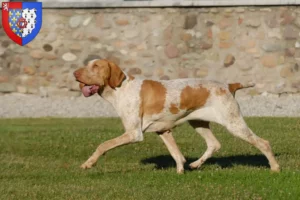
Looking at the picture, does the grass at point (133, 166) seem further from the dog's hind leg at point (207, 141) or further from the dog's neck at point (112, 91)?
the dog's neck at point (112, 91)

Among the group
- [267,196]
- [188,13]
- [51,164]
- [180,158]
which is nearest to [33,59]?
[188,13]

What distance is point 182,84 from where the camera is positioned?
10781 mm

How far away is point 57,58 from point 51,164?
762 centimetres

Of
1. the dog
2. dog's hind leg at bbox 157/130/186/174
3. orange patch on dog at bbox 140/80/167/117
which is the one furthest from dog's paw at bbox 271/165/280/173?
orange patch on dog at bbox 140/80/167/117

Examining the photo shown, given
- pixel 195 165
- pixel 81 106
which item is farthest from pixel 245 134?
pixel 81 106

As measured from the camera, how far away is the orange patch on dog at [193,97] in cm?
1064

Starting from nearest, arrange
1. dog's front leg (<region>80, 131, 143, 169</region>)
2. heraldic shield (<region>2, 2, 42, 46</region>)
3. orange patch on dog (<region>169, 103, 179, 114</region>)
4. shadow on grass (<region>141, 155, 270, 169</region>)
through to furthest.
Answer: dog's front leg (<region>80, 131, 143, 169</region>), orange patch on dog (<region>169, 103, 179, 114</region>), shadow on grass (<region>141, 155, 270, 169</region>), heraldic shield (<region>2, 2, 42, 46</region>)

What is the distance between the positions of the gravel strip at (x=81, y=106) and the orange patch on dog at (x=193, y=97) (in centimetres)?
→ 703

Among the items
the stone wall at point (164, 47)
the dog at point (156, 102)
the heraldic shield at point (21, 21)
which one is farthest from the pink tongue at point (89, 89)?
the heraldic shield at point (21, 21)

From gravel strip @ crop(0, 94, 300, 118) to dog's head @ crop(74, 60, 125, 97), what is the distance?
7041 mm

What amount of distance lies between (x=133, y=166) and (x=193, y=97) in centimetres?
151

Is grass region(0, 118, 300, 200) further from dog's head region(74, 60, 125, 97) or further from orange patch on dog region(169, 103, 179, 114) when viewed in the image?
dog's head region(74, 60, 125, 97)

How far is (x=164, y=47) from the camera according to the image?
19.4 metres

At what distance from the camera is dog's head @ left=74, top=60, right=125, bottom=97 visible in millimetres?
10547
